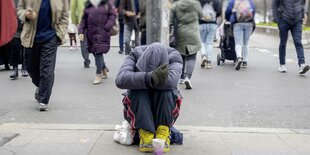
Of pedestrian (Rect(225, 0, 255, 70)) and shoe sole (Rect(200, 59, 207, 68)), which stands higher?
pedestrian (Rect(225, 0, 255, 70))

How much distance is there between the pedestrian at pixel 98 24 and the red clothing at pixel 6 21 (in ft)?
14.3

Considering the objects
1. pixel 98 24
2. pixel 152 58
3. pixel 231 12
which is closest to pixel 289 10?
pixel 231 12

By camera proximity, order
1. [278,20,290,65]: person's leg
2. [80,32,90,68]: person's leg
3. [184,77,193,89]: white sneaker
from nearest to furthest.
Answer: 1. [184,77,193,89]: white sneaker
2. [278,20,290,65]: person's leg
3. [80,32,90,68]: person's leg

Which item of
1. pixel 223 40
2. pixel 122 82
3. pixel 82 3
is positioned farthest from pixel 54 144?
pixel 223 40

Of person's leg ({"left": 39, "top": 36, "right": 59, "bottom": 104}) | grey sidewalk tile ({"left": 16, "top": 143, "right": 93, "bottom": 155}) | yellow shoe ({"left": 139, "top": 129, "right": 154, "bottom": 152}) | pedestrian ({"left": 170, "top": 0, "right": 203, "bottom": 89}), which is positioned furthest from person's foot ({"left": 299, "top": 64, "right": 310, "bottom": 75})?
grey sidewalk tile ({"left": 16, "top": 143, "right": 93, "bottom": 155})

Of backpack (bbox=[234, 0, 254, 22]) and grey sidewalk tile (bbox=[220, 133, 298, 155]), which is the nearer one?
grey sidewalk tile (bbox=[220, 133, 298, 155])

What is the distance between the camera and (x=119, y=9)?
38.1 feet

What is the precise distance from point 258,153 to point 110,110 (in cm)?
241

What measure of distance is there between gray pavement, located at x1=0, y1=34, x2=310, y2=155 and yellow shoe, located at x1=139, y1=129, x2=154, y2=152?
0.40 ft

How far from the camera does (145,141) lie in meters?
4.39

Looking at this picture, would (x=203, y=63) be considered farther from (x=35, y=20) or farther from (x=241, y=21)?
(x=35, y=20)

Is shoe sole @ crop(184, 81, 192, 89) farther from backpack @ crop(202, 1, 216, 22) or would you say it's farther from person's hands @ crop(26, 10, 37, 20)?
person's hands @ crop(26, 10, 37, 20)

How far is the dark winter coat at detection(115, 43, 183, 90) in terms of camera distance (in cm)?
433

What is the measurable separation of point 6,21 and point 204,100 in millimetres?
3800
